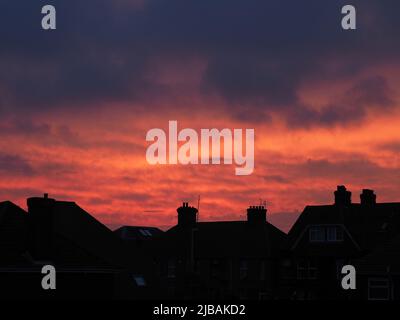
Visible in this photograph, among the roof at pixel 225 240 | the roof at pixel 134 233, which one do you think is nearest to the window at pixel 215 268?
the roof at pixel 225 240

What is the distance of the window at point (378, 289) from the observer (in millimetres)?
77188

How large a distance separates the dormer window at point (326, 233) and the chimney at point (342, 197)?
13.2 ft

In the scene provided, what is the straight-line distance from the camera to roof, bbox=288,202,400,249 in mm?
93438

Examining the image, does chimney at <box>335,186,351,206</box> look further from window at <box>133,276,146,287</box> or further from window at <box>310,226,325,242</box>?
window at <box>133,276,146,287</box>

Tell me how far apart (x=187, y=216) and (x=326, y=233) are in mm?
23160

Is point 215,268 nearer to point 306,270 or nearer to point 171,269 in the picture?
point 171,269

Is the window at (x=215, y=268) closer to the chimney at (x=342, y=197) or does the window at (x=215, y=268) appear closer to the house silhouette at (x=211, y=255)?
the house silhouette at (x=211, y=255)

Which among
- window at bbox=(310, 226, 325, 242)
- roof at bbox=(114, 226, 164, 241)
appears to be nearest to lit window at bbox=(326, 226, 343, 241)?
window at bbox=(310, 226, 325, 242)

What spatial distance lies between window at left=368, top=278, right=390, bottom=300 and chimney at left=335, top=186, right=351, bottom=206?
20758mm

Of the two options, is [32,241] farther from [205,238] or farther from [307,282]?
[205,238]
